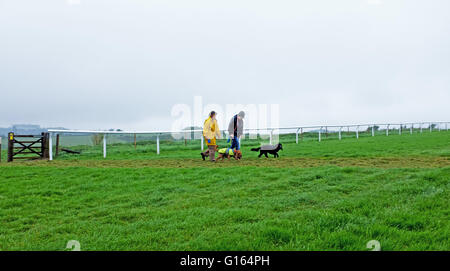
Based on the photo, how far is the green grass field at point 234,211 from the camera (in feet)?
9.93

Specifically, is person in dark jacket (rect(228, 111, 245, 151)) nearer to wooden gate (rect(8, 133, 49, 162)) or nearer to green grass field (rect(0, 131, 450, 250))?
green grass field (rect(0, 131, 450, 250))

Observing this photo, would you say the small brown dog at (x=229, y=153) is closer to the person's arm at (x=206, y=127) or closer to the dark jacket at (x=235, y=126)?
the dark jacket at (x=235, y=126)

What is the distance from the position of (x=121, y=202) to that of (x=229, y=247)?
2.96 metres

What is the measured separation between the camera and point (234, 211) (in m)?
4.05

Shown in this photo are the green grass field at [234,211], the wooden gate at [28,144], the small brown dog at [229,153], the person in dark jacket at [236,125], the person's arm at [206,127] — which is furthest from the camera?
the wooden gate at [28,144]

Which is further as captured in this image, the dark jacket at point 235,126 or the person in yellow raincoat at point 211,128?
the dark jacket at point 235,126

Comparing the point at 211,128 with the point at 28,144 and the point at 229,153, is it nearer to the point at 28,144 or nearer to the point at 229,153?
the point at 229,153

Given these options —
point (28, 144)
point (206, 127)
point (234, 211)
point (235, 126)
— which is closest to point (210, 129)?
point (206, 127)

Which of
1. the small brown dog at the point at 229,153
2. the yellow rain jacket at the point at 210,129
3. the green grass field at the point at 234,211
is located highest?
the yellow rain jacket at the point at 210,129

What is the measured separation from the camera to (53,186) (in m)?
6.63

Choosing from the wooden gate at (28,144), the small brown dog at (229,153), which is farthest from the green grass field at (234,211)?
the wooden gate at (28,144)
